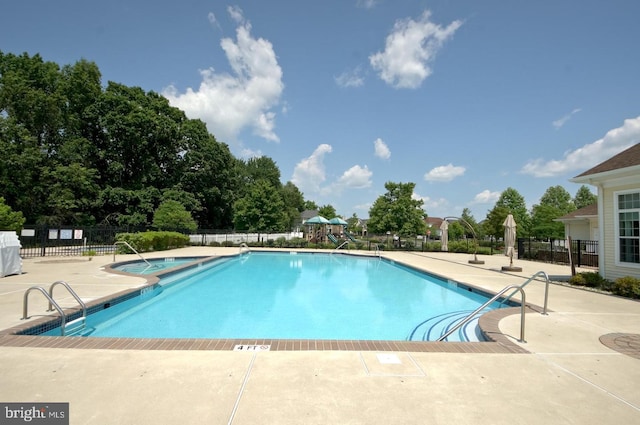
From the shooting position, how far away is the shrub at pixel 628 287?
7.69 m

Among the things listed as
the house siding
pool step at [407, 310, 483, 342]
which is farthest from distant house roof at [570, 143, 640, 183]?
pool step at [407, 310, 483, 342]

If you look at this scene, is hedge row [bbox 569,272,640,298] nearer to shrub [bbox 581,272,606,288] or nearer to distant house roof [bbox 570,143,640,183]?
shrub [bbox 581,272,606,288]

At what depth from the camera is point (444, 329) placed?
6.40 m

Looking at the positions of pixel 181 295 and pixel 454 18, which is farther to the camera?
pixel 454 18

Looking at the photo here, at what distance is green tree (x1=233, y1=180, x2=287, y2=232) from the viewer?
3488cm

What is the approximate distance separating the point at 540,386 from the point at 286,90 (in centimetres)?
1866

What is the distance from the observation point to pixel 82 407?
96.9 inches

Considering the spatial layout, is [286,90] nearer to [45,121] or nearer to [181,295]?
[181,295]

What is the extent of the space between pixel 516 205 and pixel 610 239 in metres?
37.7

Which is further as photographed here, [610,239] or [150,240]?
[150,240]

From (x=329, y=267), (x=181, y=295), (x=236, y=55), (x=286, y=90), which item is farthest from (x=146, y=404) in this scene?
(x=286, y=90)

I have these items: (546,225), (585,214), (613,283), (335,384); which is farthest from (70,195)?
(546,225)

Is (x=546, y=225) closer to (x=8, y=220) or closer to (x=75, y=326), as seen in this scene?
(x=75, y=326)

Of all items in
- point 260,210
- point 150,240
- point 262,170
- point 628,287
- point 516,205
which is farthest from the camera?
point 262,170
